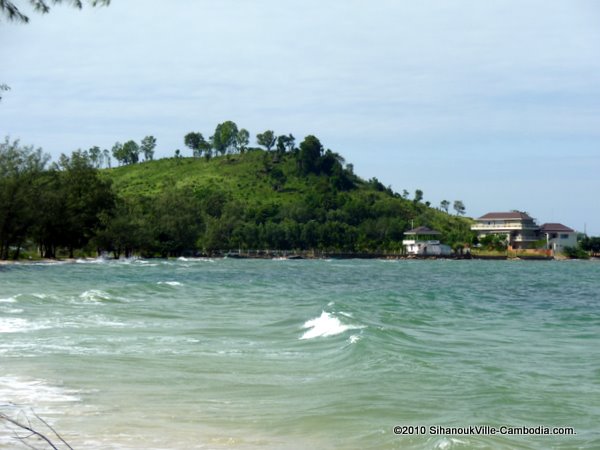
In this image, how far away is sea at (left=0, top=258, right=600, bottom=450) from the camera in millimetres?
13188

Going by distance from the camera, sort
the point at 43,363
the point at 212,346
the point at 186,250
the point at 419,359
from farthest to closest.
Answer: the point at 186,250 < the point at 212,346 < the point at 419,359 < the point at 43,363

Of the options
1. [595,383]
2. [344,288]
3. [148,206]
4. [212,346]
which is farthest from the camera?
[148,206]

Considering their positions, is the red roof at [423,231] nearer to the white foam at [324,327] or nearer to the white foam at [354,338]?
the white foam at [324,327]

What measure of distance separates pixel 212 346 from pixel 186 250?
124519mm

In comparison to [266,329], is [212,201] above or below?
above

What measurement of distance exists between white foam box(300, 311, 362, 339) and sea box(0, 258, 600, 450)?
0.14 meters

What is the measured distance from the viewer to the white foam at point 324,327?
1039 inches

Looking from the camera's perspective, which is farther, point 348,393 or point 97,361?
point 97,361

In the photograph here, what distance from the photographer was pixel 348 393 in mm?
16594

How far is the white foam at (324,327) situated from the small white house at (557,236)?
149m

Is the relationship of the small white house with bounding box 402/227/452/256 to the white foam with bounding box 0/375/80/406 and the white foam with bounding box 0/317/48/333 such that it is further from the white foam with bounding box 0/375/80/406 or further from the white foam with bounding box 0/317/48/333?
the white foam with bounding box 0/375/80/406

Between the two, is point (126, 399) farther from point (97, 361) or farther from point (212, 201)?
point (212, 201)

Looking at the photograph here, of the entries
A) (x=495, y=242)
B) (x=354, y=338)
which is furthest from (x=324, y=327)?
(x=495, y=242)

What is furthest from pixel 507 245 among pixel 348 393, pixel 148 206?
pixel 348 393
